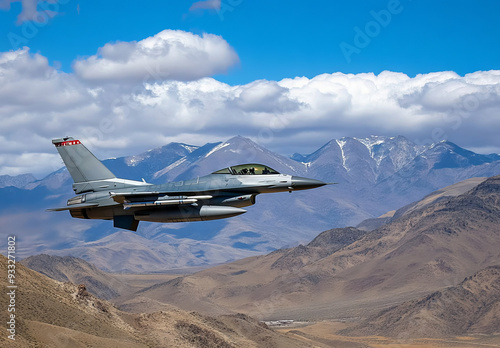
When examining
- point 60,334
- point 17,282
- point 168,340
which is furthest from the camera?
point 168,340

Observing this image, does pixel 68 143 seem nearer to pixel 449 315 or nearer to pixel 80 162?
pixel 80 162

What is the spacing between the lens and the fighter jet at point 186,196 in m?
48.2

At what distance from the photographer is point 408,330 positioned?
144875 millimetres

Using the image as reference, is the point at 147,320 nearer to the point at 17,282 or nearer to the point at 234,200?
the point at 17,282

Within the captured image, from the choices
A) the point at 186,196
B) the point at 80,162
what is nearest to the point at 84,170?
the point at 80,162

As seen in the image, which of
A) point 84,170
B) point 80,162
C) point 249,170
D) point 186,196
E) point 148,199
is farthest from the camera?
point 80,162

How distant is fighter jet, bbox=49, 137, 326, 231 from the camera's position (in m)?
48.2

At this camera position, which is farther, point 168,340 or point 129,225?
point 168,340

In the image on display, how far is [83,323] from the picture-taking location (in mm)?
60625

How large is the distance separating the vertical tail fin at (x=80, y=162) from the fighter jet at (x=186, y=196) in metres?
0.80

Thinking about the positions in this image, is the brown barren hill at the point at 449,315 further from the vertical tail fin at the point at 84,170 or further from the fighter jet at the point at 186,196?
the vertical tail fin at the point at 84,170

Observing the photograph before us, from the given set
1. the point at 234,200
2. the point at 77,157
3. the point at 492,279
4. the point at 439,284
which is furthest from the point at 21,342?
the point at 439,284

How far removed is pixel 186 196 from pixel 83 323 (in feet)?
64.5

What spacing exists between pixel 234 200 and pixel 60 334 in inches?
715
